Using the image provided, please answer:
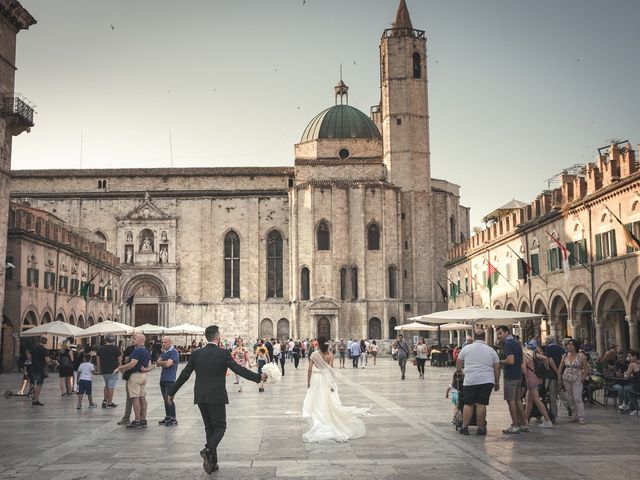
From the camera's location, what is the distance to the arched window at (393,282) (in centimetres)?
6009

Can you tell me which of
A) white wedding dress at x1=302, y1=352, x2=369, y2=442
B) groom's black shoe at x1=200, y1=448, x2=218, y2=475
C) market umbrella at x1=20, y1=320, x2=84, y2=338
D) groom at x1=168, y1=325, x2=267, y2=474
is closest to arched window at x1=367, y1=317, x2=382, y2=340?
market umbrella at x1=20, y1=320, x2=84, y2=338

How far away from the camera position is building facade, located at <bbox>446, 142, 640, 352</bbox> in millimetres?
25672

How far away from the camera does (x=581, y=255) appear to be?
97.0 feet

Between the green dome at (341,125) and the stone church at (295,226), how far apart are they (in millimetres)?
272

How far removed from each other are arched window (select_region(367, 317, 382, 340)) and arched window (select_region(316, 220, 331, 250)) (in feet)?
22.3

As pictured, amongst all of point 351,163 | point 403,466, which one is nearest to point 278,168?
point 351,163

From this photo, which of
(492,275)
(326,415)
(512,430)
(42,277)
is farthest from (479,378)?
(492,275)

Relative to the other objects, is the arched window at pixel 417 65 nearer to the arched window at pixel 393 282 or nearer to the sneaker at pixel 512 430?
the arched window at pixel 393 282

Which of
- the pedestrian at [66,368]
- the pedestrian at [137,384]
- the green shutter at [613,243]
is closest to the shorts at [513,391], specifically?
the pedestrian at [137,384]

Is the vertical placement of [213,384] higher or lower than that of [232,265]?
lower

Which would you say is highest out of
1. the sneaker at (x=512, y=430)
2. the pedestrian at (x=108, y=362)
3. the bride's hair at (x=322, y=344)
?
the bride's hair at (x=322, y=344)

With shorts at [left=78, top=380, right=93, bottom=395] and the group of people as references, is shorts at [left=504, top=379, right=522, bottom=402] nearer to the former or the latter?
the group of people

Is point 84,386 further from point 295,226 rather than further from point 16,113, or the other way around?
point 295,226

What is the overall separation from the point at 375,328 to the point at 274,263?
10445 mm
